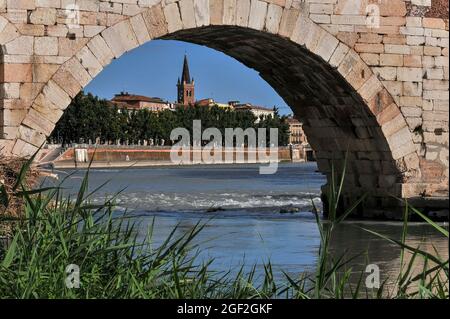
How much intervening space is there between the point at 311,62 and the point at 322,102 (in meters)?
1.31

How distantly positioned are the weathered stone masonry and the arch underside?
0.02 meters

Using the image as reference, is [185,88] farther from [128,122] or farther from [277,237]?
[277,237]

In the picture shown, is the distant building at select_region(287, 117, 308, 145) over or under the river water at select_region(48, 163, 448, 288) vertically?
over

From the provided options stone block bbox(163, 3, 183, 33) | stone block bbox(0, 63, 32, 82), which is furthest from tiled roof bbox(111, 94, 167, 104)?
stone block bbox(0, 63, 32, 82)

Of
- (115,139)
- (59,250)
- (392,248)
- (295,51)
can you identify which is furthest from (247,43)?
(115,139)

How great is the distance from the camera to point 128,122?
239 ft

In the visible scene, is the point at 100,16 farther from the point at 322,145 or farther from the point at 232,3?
the point at 322,145

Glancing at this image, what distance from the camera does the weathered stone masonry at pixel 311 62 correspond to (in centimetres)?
1003

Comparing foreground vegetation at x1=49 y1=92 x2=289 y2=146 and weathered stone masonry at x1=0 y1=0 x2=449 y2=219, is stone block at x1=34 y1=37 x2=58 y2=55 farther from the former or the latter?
foreground vegetation at x1=49 y1=92 x2=289 y2=146

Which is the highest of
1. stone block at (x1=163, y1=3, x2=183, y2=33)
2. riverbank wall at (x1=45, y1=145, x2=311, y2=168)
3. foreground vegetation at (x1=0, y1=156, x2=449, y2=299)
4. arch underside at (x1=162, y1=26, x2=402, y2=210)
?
stone block at (x1=163, y1=3, x2=183, y2=33)

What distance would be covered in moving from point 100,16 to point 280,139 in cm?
7362

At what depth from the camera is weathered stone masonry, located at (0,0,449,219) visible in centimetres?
1003

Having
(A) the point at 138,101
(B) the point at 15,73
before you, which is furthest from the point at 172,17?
(A) the point at 138,101

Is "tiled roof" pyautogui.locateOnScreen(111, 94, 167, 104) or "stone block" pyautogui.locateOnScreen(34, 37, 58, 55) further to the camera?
"tiled roof" pyautogui.locateOnScreen(111, 94, 167, 104)
